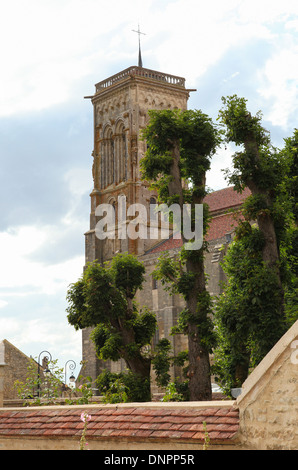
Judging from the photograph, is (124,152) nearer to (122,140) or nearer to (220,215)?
(122,140)

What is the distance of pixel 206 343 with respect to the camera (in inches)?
682

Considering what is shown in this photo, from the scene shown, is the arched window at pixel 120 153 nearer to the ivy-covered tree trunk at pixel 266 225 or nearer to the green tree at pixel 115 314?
the green tree at pixel 115 314

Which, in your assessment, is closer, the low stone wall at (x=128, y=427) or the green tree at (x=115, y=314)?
the low stone wall at (x=128, y=427)

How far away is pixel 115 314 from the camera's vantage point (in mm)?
19922

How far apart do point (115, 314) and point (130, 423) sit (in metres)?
11.1

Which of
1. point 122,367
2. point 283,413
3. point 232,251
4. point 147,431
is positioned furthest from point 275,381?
point 122,367

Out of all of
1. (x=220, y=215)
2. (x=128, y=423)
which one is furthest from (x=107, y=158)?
(x=128, y=423)

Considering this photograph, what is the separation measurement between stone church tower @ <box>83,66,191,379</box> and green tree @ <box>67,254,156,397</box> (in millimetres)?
28451

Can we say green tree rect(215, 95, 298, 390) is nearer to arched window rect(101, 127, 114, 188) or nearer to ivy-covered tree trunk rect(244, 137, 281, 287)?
ivy-covered tree trunk rect(244, 137, 281, 287)

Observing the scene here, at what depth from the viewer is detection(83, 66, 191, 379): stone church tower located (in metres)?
52.1

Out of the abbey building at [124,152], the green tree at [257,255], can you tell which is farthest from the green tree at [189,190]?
the abbey building at [124,152]

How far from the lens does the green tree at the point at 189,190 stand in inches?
687
